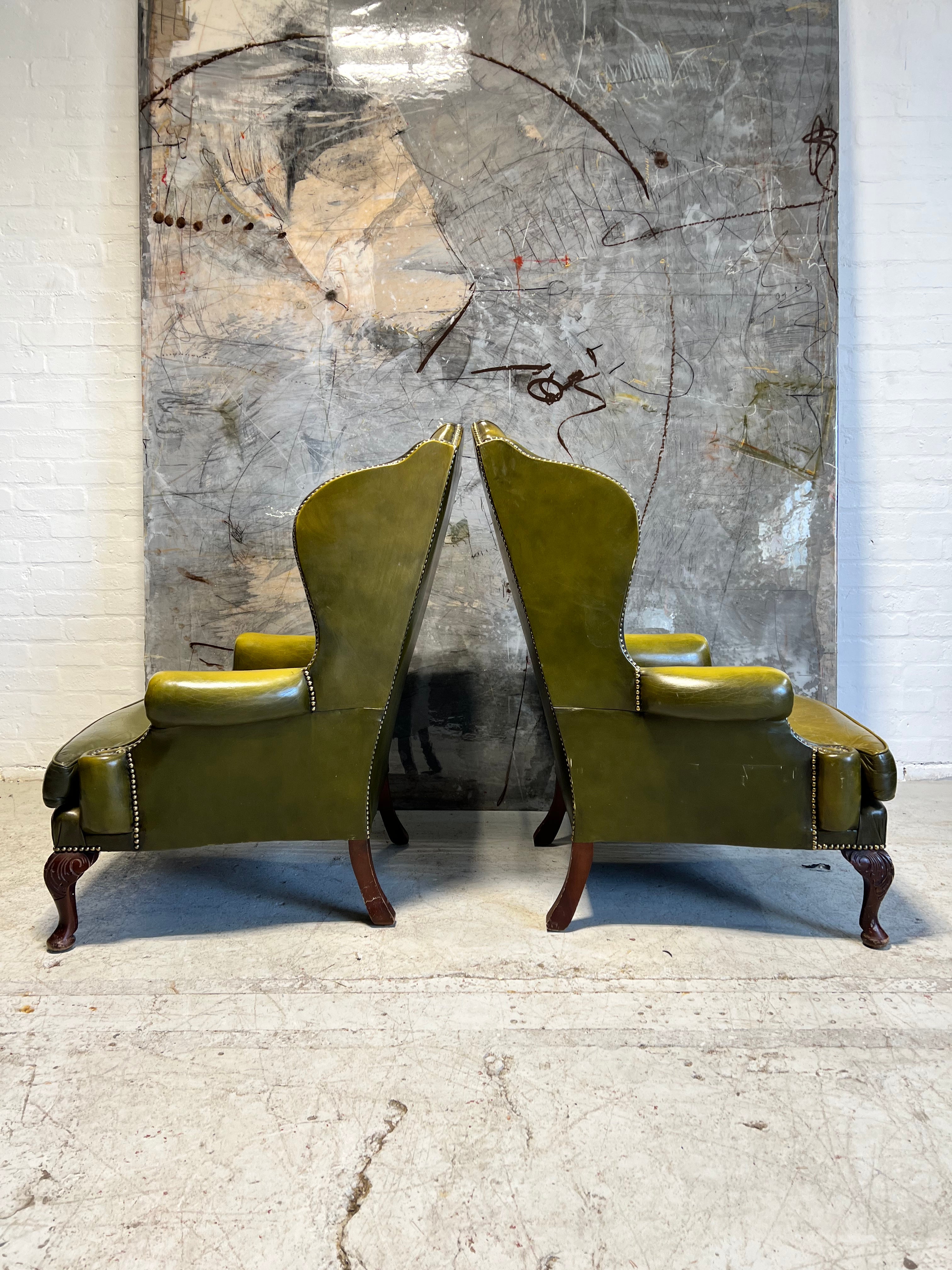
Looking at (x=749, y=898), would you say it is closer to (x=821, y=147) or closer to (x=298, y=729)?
(x=298, y=729)

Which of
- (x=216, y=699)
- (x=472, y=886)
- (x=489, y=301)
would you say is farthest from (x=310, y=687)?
(x=489, y=301)

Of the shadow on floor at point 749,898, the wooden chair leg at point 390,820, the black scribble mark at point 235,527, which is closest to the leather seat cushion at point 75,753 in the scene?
the wooden chair leg at point 390,820

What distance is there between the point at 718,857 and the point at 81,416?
2640mm

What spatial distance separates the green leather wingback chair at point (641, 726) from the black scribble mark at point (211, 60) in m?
1.89

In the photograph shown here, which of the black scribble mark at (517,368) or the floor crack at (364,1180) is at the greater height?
the black scribble mark at (517,368)

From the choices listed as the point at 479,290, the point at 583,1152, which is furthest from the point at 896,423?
the point at 583,1152

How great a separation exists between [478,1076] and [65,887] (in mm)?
1057

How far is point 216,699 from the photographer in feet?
5.84

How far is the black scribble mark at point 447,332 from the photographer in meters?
2.79

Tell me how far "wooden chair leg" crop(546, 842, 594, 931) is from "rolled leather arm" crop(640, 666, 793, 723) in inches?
15.4

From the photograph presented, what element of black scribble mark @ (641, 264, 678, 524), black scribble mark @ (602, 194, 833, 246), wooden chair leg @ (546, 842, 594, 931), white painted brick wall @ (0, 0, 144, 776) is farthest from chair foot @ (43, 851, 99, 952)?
black scribble mark @ (602, 194, 833, 246)

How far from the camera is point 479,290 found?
279 centimetres

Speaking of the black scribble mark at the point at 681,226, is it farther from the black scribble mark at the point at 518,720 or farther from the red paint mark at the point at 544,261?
the black scribble mark at the point at 518,720

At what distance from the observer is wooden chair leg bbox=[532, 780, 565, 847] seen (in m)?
2.50
